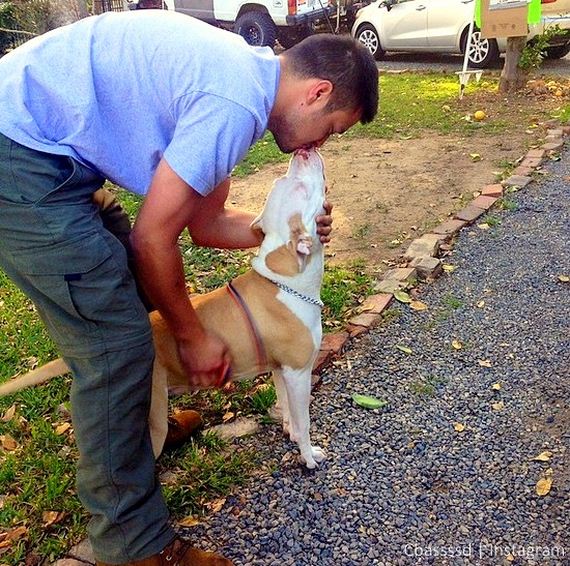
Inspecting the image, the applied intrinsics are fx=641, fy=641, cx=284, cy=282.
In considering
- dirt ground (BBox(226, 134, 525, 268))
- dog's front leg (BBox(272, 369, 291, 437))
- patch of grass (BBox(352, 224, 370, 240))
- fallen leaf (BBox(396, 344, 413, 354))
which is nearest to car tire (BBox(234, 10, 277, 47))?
dirt ground (BBox(226, 134, 525, 268))

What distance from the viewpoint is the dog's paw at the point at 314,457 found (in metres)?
2.82

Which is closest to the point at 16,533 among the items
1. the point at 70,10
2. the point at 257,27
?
the point at 70,10

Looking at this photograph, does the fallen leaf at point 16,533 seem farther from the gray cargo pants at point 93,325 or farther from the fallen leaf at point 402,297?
the fallen leaf at point 402,297

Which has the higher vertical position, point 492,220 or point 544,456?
point 492,220

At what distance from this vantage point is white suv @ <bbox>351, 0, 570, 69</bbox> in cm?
1064

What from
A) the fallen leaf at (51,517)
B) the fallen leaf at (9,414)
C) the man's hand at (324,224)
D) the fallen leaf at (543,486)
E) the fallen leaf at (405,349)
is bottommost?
the fallen leaf at (543,486)

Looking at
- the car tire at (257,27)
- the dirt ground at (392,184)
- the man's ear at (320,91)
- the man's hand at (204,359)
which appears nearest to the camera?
the man's ear at (320,91)

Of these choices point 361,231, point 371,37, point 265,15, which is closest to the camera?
point 361,231

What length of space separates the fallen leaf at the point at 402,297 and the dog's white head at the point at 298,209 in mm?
1667

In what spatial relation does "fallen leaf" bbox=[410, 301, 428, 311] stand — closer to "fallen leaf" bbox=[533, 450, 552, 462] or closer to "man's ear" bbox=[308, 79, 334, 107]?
"fallen leaf" bbox=[533, 450, 552, 462]

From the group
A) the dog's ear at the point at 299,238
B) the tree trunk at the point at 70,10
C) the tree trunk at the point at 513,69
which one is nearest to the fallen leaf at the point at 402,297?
the dog's ear at the point at 299,238

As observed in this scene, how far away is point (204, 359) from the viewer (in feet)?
7.77

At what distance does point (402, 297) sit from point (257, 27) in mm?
11757

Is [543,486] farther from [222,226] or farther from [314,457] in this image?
[222,226]
